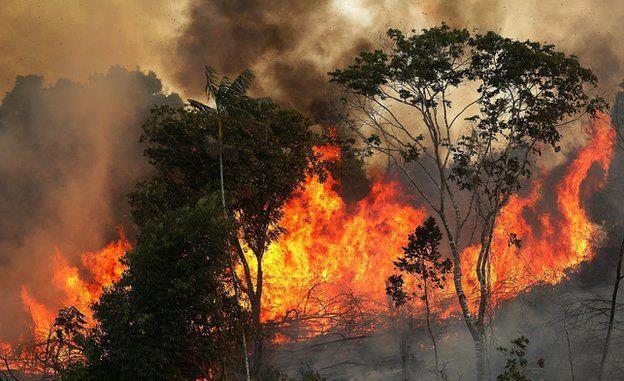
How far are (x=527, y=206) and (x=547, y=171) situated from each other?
3.52 meters

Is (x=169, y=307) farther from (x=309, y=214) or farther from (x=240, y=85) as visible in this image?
(x=309, y=214)

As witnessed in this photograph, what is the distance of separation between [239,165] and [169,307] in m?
7.40

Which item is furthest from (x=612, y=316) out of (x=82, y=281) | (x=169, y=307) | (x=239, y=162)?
(x=82, y=281)

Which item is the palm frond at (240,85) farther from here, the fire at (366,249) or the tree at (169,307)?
the fire at (366,249)

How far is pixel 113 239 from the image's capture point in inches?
1485

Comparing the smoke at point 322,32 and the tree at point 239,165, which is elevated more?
the smoke at point 322,32

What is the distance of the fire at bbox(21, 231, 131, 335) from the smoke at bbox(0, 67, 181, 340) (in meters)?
0.74

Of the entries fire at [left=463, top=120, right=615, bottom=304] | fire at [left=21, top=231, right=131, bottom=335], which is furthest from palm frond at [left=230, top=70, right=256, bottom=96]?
fire at [left=21, top=231, right=131, bottom=335]

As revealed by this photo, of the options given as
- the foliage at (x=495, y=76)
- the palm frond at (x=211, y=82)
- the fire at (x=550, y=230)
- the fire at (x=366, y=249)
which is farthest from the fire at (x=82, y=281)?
the fire at (x=550, y=230)

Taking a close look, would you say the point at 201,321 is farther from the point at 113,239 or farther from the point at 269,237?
the point at 113,239

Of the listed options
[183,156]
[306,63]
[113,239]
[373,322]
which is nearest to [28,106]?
[113,239]

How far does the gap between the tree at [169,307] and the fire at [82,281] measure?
1798 centimetres

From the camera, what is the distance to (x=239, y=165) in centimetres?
2311

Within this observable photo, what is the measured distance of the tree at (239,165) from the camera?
2295cm
